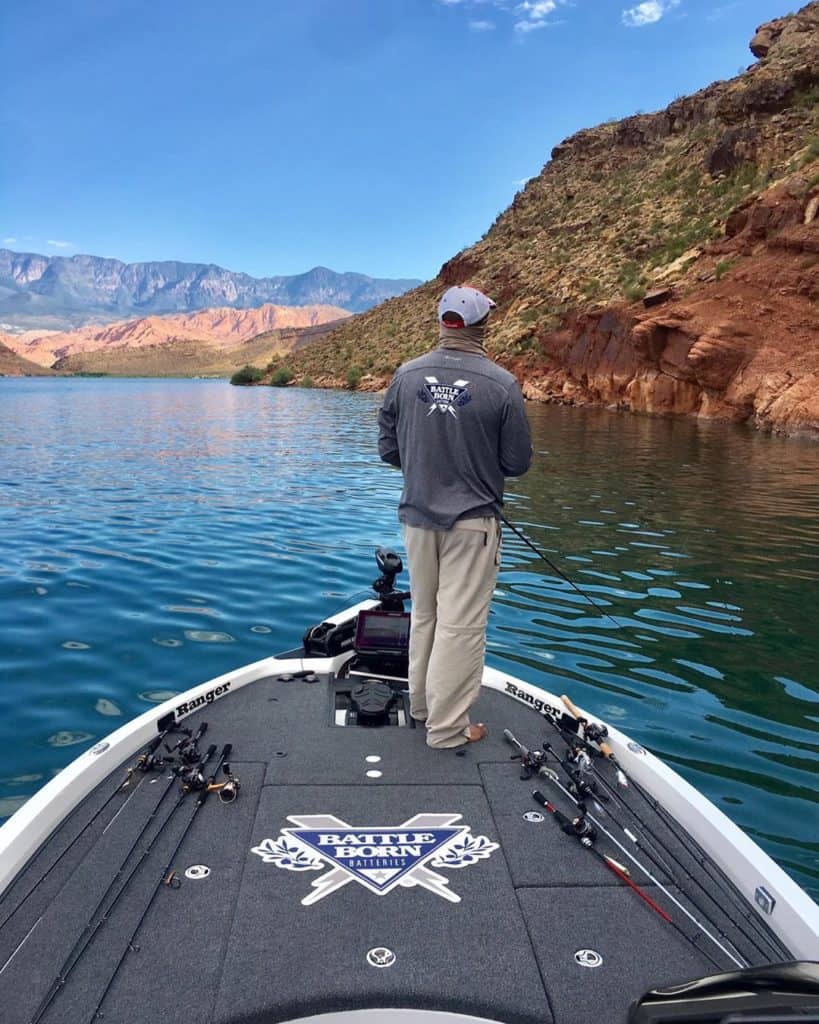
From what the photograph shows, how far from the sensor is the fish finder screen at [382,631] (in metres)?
6.11

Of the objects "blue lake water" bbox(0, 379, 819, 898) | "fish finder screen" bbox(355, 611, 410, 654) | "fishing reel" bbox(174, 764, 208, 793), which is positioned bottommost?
"blue lake water" bbox(0, 379, 819, 898)

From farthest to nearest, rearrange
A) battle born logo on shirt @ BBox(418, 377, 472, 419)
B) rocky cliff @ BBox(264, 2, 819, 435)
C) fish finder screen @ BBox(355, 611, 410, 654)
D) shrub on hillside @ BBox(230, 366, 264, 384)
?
shrub on hillside @ BBox(230, 366, 264, 384), rocky cliff @ BBox(264, 2, 819, 435), fish finder screen @ BBox(355, 611, 410, 654), battle born logo on shirt @ BBox(418, 377, 472, 419)

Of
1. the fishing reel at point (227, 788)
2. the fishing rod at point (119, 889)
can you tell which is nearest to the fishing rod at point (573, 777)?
the fishing reel at point (227, 788)

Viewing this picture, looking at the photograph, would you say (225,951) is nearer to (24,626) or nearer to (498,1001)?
(498,1001)

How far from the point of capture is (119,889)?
340 cm

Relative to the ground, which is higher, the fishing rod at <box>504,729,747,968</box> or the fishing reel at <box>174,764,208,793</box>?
the fishing reel at <box>174,764,208,793</box>

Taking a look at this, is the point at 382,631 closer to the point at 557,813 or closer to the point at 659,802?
the point at 557,813

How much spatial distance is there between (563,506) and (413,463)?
12.5 meters

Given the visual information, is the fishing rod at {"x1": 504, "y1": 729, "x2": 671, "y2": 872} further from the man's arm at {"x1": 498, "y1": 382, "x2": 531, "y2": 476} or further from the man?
the man's arm at {"x1": 498, "y1": 382, "x2": 531, "y2": 476}

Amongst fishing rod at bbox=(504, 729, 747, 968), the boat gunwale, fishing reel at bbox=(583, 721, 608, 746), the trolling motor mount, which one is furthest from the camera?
the trolling motor mount

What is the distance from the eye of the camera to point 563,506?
16.7 m

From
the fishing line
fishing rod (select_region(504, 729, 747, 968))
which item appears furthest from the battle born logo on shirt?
the fishing line

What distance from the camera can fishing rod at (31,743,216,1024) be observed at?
9.26 ft

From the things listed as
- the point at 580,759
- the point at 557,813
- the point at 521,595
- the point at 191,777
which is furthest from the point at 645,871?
the point at 521,595
